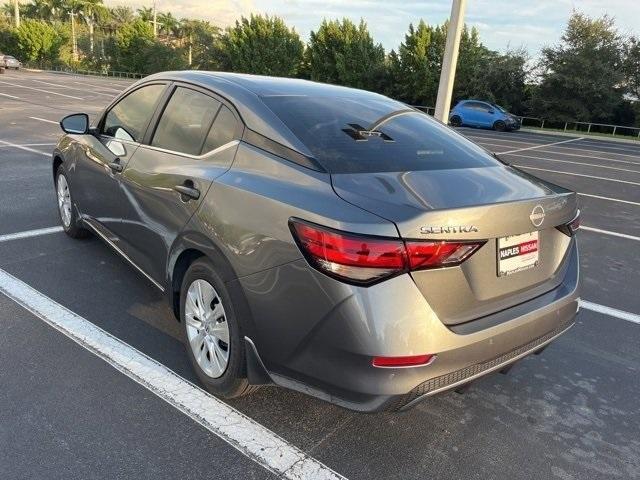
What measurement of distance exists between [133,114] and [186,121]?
0.87 meters

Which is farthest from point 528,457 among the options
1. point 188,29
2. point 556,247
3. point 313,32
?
point 188,29

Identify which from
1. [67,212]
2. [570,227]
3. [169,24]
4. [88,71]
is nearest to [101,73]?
[88,71]

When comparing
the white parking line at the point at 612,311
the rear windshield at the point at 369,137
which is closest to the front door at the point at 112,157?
the rear windshield at the point at 369,137

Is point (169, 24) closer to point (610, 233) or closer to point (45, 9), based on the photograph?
point (45, 9)

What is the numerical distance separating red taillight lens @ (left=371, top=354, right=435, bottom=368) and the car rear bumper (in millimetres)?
22

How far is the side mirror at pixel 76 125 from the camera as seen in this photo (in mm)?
4430

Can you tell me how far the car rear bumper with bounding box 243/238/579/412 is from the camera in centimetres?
210

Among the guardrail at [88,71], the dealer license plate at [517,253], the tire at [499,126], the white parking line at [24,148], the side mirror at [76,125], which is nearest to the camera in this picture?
the dealer license plate at [517,253]

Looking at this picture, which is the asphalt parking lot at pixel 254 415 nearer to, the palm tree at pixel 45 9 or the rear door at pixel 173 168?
the rear door at pixel 173 168

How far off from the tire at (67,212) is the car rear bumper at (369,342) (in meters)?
3.13

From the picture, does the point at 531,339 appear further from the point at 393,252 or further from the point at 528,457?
the point at 393,252

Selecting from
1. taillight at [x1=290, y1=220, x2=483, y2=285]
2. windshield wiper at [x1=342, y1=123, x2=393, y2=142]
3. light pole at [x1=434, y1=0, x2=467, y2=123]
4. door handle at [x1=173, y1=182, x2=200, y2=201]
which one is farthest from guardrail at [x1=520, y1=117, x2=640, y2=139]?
taillight at [x1=290, y1=220, x2=483, y2=285]

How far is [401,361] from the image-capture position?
83.7 inches

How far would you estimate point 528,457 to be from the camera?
257cm
